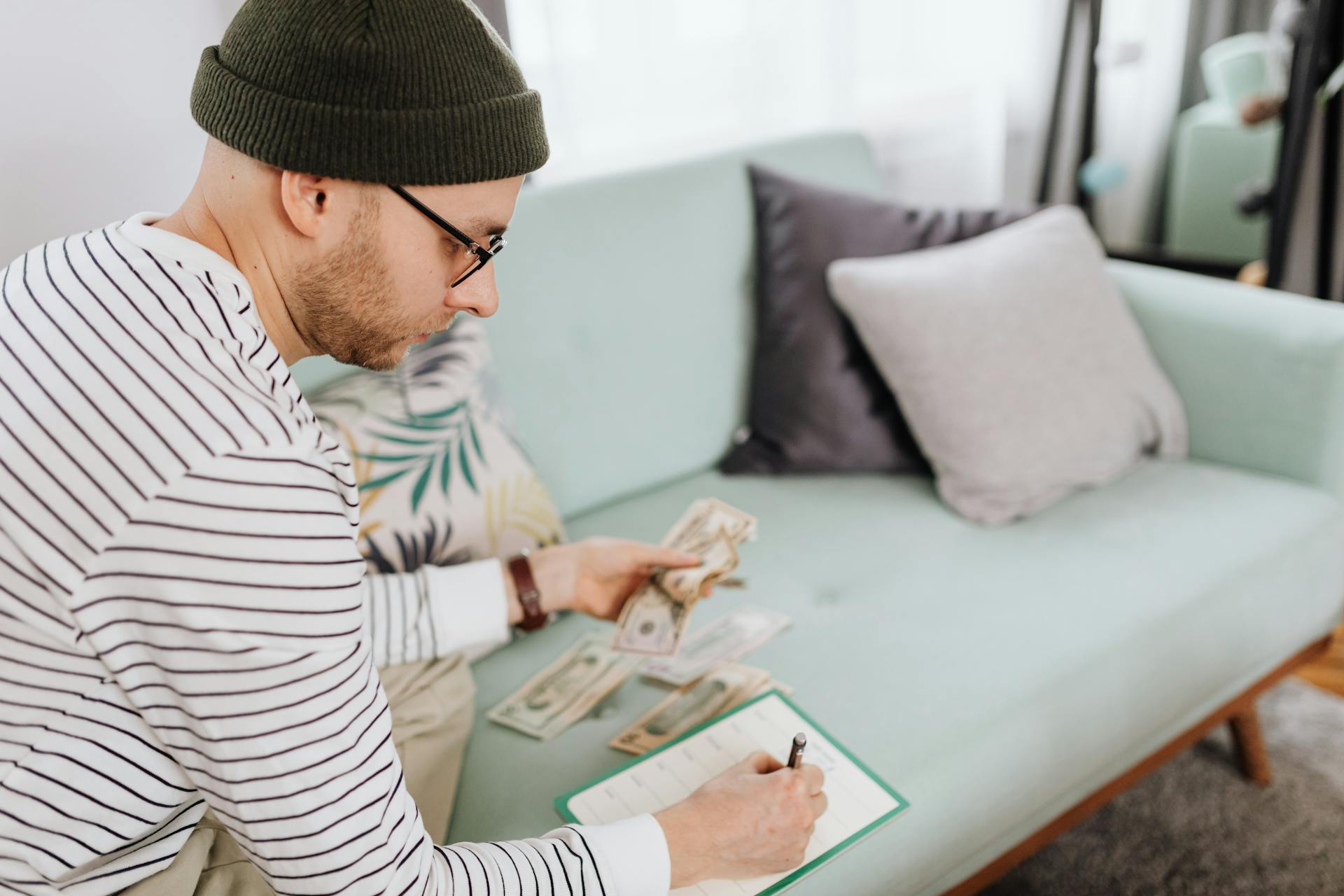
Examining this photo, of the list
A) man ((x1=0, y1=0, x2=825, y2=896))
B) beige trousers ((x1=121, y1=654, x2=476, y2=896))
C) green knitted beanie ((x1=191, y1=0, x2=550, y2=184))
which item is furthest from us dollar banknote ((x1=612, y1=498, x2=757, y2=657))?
green knitted beanie ((x1=191, y1=0, x2=550, y2=184))

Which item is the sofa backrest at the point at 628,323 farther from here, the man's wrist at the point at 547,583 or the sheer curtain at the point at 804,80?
the sheer curtain at the point at 804,80

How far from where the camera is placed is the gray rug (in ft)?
5.08

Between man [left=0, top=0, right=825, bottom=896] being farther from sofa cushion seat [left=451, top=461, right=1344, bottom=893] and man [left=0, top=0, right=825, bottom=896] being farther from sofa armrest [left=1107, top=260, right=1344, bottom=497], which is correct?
sofa armrest [left=1107, top=260, right=1344, bottom=497]

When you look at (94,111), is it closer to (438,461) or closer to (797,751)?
(438,461)

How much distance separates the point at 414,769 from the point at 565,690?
254 millimetres

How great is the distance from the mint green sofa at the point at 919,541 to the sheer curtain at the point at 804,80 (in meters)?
0.43

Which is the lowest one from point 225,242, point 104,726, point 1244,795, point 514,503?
point 1244,795

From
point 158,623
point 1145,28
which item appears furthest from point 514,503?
point 1145,28

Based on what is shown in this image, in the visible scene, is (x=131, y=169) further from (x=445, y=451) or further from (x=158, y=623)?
(x=158, y=623)

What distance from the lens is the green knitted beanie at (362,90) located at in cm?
79

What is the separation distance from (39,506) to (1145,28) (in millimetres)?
3374

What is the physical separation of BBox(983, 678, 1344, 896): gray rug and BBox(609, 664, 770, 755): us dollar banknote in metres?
0.60

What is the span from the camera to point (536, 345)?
171 cm

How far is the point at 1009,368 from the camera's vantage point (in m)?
1.69
